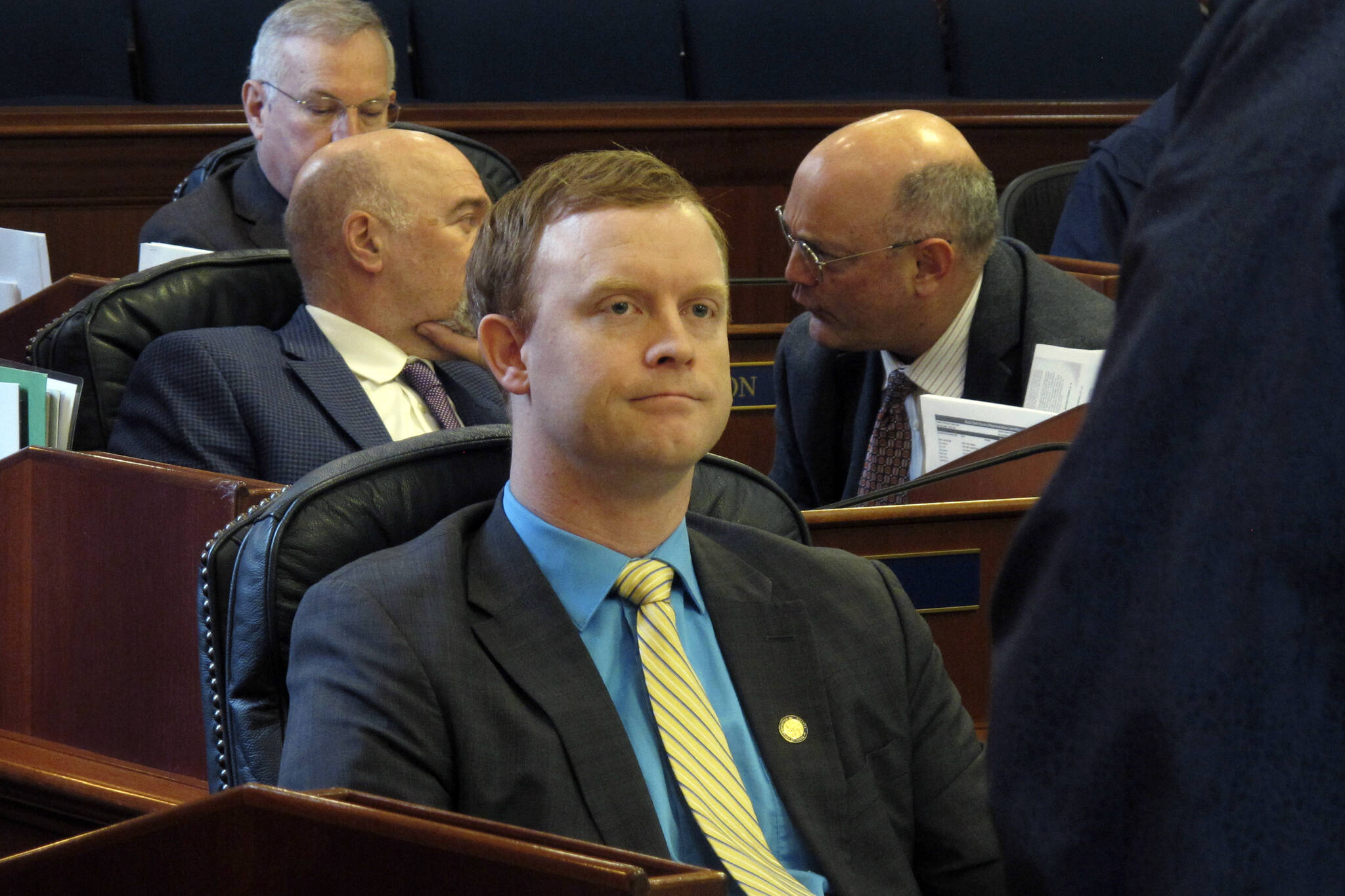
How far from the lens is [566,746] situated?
1287 mm

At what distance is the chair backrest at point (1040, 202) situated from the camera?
13.1 ft

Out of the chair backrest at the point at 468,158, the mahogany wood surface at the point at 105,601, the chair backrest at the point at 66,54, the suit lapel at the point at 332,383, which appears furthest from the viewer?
the chair backrest at the point at 66,54

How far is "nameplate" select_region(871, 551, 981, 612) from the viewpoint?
2000 millimetres

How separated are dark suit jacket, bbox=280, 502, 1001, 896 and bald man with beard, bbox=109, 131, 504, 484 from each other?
95 cm

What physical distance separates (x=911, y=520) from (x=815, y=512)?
0.13 m

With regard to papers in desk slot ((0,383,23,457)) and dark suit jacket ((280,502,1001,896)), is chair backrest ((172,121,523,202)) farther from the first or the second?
dark suit jacket ((280,502,1001,896))

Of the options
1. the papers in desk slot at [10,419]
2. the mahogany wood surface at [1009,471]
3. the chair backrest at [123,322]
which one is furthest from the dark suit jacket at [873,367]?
the papers in desk slot at [10,419]

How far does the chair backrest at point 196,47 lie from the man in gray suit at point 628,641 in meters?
3.48

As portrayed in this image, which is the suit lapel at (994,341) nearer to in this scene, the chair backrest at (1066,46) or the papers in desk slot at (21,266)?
the papers in desk slot at (21,266)

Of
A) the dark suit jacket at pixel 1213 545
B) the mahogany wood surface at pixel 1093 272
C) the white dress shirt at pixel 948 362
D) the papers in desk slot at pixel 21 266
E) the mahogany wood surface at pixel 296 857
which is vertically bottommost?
the white dress shirt at pixel 948 362

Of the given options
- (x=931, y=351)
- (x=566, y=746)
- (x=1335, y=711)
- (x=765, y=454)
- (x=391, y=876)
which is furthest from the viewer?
(x=765, y=454)

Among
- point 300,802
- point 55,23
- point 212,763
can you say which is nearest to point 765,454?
point 212,763

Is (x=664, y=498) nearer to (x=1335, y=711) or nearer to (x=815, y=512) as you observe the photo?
(x=815, y=512)

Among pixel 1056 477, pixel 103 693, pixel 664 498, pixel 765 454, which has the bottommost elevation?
pixel 765 454
